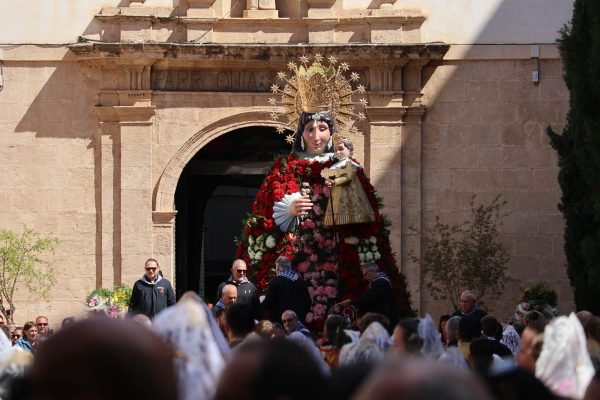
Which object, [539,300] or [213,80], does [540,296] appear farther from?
[213,80]

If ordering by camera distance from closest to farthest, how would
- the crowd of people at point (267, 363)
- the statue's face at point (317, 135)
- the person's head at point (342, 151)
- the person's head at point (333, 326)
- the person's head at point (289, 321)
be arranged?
the crowd of people at point (267, 363), the person's head at point (333, 326), the person's head at point (289, 321), the person's head at point (342, 151), the statue's face at point (317, 135)

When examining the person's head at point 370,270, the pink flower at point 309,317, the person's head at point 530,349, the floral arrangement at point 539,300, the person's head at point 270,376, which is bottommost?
the floral arrangement at point 539,300

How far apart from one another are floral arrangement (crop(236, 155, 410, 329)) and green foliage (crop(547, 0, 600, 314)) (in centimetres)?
295

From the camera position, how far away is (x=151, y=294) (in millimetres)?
15453

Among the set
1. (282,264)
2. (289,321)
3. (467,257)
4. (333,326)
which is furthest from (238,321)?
(467,257)

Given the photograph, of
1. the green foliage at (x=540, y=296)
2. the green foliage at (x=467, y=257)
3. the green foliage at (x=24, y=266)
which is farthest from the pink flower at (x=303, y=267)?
the green foliage at (x=24, y=266)

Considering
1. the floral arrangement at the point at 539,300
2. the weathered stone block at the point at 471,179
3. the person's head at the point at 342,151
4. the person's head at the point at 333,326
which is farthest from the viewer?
the weathered stone block at the point at 471,179

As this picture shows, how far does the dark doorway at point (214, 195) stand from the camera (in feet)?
74.3

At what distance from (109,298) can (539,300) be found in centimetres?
554

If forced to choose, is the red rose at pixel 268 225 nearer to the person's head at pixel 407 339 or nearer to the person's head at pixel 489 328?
the person's head at pixel 489 328

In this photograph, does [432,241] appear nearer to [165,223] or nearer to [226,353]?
[165,223]

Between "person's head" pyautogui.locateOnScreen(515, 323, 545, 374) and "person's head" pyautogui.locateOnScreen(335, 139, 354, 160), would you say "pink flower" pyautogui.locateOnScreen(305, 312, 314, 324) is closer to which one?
"person's head" pyautogui.locateOnScreen(335, 139, 354, 160)

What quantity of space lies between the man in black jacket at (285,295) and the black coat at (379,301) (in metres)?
0.43

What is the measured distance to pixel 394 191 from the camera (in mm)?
21469
